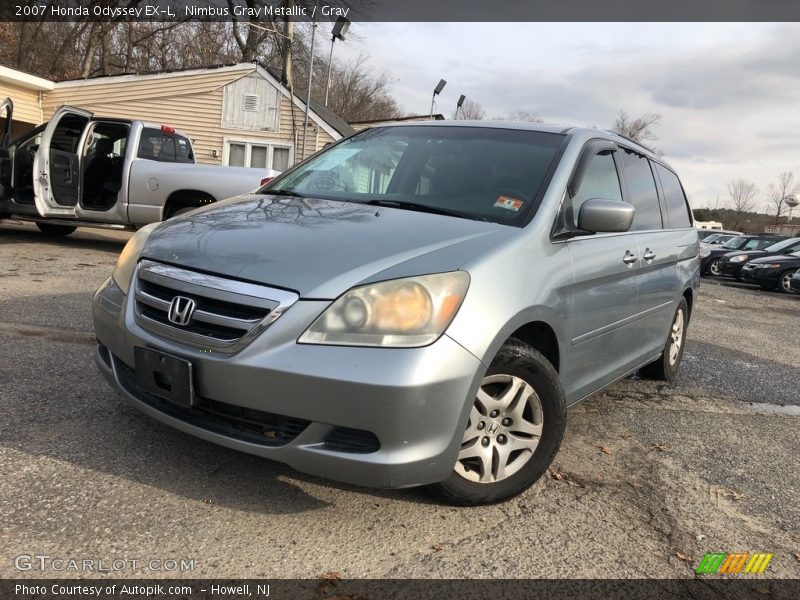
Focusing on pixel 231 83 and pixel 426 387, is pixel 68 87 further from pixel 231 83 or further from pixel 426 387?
pixel 426 387

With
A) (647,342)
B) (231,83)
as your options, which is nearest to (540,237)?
(647,342)

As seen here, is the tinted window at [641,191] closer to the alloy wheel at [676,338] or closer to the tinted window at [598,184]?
the tinted window at [598,184]

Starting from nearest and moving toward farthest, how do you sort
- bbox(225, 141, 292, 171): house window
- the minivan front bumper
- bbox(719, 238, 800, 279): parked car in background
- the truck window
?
the minivan front bumper < the truck window < bbox(225, 141, 292, 171): house window < bbox(719, 238, 800, 279): parked car in background

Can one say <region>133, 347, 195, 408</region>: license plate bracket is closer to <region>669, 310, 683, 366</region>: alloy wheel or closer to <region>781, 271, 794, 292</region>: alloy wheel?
<region>669, 310, 683, 366</region>: alloy wheel

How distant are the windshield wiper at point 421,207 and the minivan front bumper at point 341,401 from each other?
89 centimetres

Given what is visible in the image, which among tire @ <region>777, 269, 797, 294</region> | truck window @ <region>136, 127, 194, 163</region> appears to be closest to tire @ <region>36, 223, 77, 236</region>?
truck window @ <region>136, 127, 194, 163</region>

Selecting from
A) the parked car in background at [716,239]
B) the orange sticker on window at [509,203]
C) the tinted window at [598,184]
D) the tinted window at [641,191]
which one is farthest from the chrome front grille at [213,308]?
the parked car in background at [716,239]

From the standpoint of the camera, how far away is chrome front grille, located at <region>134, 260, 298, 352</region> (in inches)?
89.0

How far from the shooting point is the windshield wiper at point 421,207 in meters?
2.97

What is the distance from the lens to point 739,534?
267 centimetres

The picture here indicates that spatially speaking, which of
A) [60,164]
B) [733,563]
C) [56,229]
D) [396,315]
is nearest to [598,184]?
[396,315]

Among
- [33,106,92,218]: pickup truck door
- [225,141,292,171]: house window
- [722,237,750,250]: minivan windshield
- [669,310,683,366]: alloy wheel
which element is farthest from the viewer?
[722,237,750,250]: minivan windshield

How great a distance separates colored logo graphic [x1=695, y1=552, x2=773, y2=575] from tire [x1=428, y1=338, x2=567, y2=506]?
2.28ft

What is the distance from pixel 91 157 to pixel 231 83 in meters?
8.73
